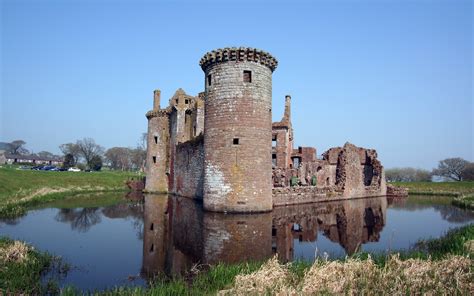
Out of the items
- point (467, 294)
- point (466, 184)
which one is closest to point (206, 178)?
point (467, 294)

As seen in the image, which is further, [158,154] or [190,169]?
[158,154]

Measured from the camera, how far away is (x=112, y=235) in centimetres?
1217

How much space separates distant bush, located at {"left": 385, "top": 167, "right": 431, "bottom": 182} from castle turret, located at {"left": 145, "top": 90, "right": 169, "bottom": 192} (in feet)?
257

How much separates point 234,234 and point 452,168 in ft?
283

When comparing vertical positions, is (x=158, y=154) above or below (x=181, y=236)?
above

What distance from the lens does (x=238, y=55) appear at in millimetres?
17328

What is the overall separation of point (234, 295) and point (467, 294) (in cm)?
369

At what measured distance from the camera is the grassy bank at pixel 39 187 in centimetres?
1882

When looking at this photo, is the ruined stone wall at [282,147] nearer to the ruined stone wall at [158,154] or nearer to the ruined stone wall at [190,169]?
the ruined stone wall at [158,154]

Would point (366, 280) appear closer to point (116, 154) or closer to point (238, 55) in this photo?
point (238, 55)

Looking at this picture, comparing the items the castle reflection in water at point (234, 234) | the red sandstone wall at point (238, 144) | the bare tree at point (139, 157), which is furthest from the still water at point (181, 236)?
the bare tree at point (139, 157)

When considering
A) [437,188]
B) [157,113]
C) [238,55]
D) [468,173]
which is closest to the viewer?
[238,55]

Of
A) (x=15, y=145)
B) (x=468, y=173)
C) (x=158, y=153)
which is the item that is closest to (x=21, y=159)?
(x=15, y=145)

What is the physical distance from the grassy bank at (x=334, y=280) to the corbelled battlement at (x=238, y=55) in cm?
1238
